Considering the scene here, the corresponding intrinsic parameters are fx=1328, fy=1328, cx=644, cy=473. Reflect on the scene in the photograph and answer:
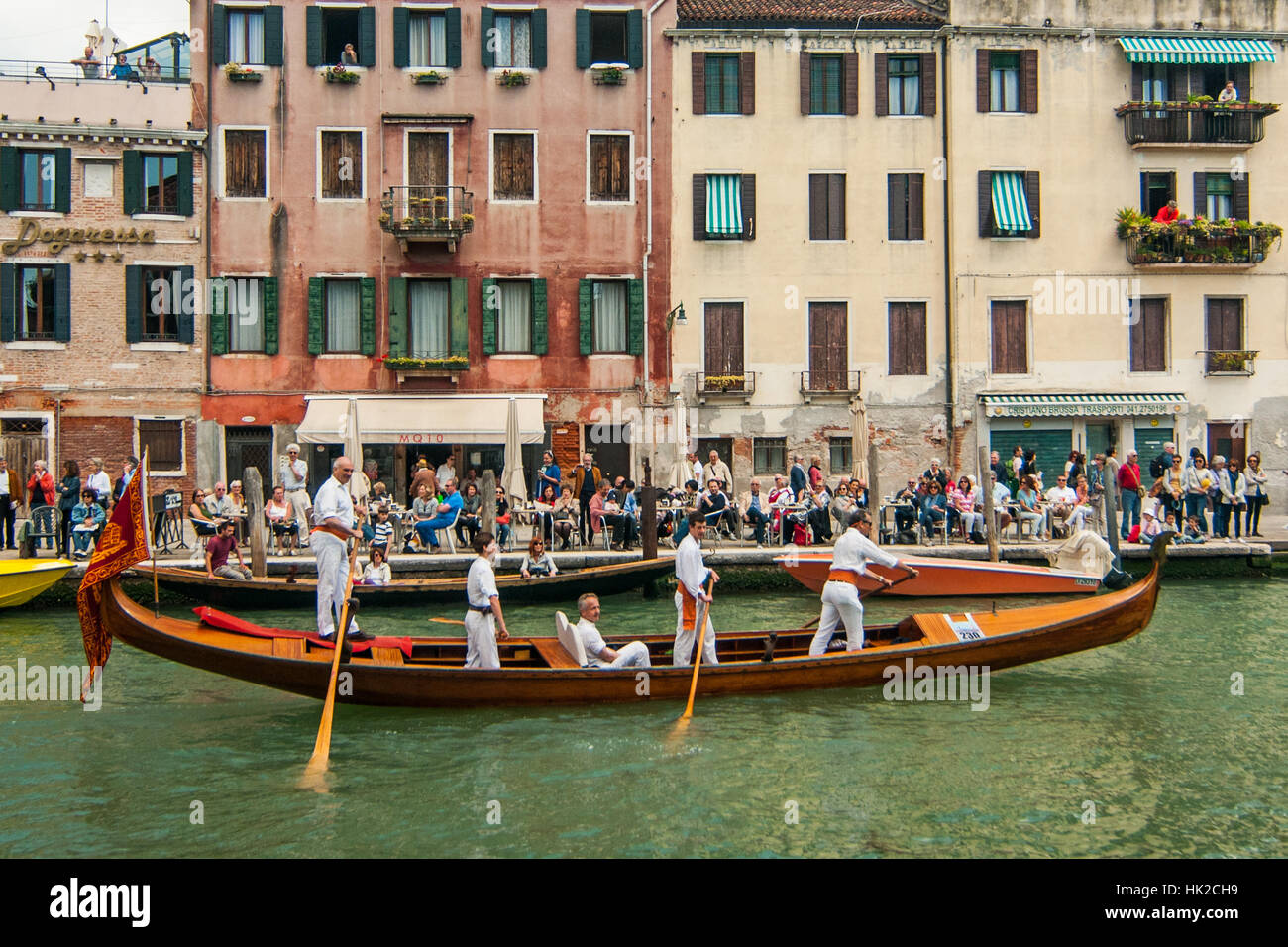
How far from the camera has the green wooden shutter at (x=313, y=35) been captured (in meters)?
27.1

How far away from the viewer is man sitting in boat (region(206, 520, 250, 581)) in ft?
62.6

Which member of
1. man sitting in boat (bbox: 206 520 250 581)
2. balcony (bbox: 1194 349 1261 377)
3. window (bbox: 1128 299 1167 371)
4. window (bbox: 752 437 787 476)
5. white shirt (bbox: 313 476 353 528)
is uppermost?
window (bbox: 1128 299 1167 371)

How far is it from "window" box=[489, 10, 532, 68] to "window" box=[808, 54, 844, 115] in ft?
19.5

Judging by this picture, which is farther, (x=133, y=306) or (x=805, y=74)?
(x=805, y=74)

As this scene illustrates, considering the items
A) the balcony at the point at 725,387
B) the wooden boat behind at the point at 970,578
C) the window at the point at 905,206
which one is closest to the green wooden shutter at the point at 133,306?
the balcony at the point at 725,387

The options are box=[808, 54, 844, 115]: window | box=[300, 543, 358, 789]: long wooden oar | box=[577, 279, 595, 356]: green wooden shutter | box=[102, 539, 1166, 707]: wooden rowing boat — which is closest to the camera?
box=[300, 543, 358, 789]: long wooden oar

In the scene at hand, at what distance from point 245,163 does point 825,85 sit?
39.7 feet

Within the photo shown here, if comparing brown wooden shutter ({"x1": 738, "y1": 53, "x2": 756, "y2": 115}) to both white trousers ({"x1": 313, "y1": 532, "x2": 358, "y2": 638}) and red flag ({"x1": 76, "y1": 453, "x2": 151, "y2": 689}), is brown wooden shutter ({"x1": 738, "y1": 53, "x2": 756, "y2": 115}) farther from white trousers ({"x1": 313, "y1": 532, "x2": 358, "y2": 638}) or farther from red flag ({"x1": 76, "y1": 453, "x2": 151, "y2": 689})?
red flag ({"x1": 76, "y1": 453, "x2": 151, "y2": 689})

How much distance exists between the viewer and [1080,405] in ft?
90.0

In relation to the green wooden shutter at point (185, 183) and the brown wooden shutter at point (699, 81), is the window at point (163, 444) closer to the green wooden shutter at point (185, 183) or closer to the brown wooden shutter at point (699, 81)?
the green wooden shutter at point (185, 183)

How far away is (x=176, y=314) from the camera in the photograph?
88.0 ft

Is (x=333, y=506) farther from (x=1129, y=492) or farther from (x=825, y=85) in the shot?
(x=825, y=85)

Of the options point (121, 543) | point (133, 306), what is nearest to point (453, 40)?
point (133, 306)

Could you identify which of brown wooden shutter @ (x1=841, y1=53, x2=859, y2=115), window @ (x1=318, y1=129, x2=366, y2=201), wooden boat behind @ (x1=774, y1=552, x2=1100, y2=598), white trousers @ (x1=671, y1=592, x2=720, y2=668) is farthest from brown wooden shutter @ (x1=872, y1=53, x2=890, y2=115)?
white trousers @ (x1=671, y1=592, x2=720, y2=668)
